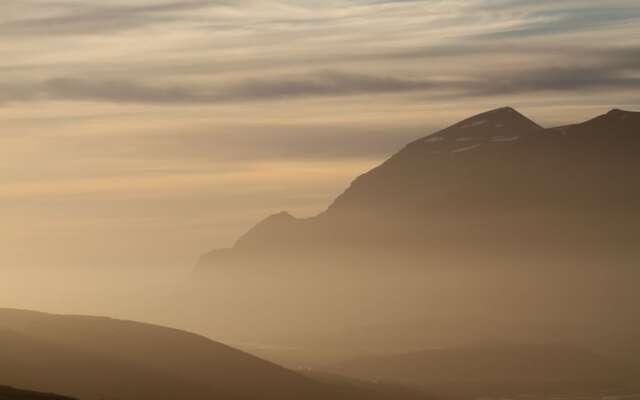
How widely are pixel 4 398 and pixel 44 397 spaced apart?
9183 mm

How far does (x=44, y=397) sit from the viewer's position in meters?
183

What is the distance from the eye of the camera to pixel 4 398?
6870 inches
